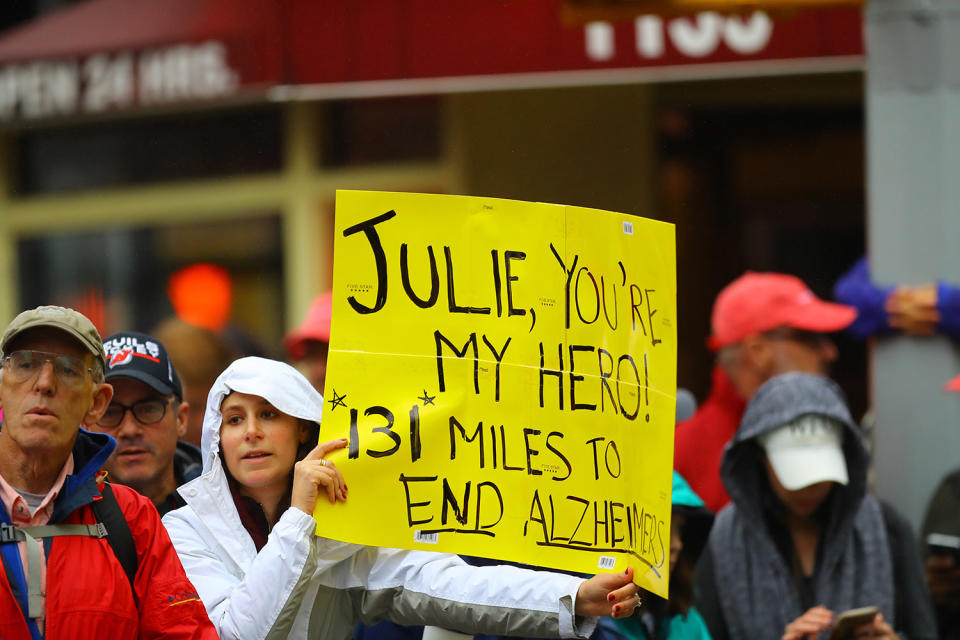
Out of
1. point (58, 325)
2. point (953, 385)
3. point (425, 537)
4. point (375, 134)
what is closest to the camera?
point (58, 325)

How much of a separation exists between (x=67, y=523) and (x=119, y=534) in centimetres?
11

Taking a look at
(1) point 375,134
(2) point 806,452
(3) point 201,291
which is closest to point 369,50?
(1) point 375,134

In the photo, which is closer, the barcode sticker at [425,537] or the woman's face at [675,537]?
the barcode sticker at [425,537]

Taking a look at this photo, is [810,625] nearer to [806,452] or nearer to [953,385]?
[806,452]

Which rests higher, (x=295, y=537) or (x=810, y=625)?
(x=295, y=537)

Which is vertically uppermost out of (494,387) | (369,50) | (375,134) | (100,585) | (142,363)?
(369,50)

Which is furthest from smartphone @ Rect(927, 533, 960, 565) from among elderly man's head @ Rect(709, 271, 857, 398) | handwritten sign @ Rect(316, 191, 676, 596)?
handwritten sign @ Rect(316, 191, 676, 596)

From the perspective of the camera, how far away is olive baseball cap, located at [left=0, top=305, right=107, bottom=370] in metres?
3.28

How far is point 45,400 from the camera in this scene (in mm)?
3246

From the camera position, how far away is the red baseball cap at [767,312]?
627 cm

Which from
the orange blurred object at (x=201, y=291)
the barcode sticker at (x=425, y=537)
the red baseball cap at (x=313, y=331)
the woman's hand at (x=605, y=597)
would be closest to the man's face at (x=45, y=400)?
the barcode sticker at (x=425, y=537)

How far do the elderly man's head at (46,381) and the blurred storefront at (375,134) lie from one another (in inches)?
184

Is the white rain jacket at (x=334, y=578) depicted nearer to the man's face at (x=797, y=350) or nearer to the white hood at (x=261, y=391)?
the white hood at (x=261, y=391)

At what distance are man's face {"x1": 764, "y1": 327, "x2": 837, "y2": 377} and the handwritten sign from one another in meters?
2.59
